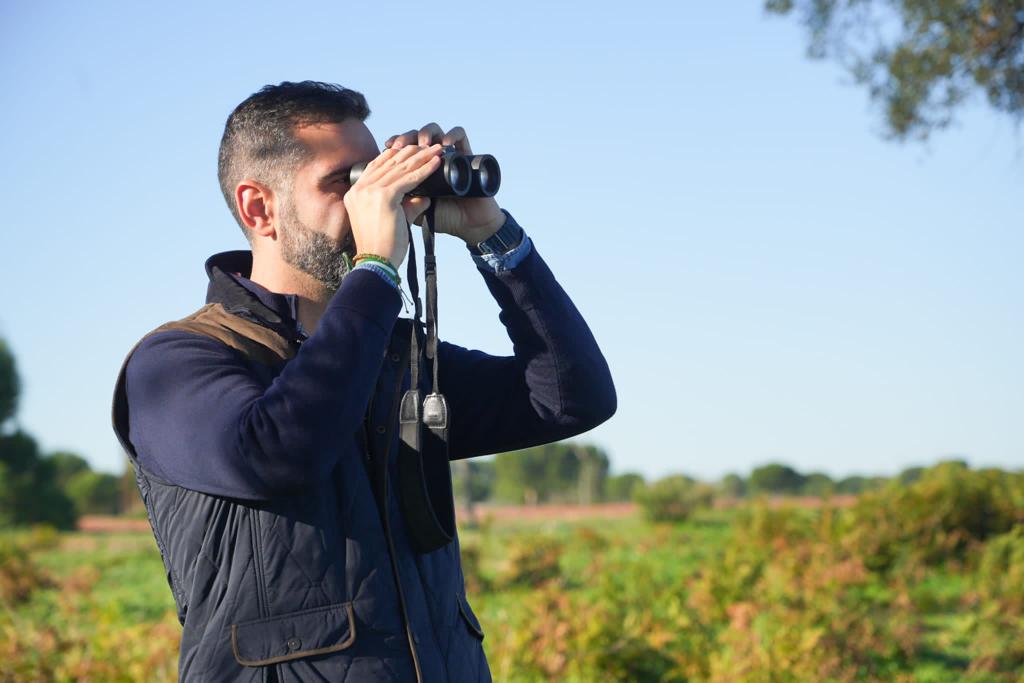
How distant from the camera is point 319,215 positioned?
216 cm

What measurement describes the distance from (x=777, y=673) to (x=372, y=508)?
4498mm

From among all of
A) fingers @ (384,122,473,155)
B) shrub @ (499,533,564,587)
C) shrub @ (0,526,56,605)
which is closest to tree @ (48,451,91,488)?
shrub @ (0,526,56,605)

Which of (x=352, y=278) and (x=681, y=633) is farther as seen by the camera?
(x=681, y=633)

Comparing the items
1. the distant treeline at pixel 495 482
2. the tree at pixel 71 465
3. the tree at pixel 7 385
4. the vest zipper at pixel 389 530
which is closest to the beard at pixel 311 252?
the vest zipper at pixel 389 530

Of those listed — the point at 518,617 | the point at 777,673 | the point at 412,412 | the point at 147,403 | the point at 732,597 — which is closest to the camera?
the point at 147,403

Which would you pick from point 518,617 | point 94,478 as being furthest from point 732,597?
point 94,478

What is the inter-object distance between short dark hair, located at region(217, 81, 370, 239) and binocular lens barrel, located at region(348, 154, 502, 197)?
15 centimetres

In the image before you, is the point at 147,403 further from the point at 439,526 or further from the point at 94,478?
the point at 94,478

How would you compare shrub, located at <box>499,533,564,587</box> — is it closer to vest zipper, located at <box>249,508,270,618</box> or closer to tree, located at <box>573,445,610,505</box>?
vest zipper, located at <box>249,508,270,618</box>

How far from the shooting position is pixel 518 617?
6.84 meters

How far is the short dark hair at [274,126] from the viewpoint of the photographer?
2209mm

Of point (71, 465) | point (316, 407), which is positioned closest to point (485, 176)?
point (316, 407)

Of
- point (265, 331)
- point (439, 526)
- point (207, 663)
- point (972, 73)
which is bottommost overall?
point (207, 663)

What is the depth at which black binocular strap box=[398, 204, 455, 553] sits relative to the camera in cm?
205
